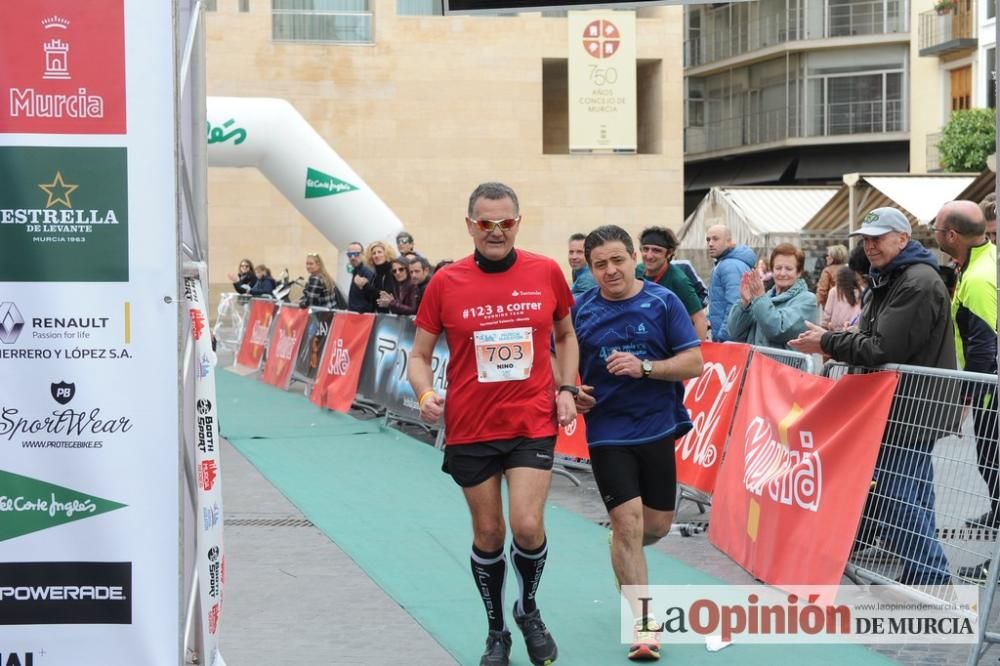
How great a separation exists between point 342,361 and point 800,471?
31.9ft

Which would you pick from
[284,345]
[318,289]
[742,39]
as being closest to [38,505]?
[284,345]

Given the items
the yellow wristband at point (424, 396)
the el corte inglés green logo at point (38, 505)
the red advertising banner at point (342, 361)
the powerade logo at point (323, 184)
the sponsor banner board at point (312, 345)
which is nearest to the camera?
the el corte inglés green logo at point (38, 505)

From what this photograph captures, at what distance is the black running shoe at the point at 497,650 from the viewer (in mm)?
5773

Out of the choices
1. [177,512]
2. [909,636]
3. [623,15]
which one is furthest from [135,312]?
[623,15]

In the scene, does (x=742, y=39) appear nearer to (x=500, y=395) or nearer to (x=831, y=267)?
(x=831, y=267)

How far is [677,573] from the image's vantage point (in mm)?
7699

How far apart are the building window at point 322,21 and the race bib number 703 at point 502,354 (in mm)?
30634

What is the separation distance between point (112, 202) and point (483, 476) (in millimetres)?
1960

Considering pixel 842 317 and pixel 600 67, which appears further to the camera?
pixel 600 67

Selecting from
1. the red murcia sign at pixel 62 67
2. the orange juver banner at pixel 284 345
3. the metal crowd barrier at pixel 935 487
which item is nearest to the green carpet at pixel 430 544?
the metal crowd barrier at pixel 935 487

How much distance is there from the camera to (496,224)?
5688 millimetres

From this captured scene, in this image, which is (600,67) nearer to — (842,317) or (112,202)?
(842,317)

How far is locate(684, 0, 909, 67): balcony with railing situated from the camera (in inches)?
2089

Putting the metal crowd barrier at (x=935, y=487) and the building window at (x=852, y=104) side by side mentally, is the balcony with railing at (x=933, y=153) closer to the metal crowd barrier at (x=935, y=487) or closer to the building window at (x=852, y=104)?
the building window at (x=852, y=104)
